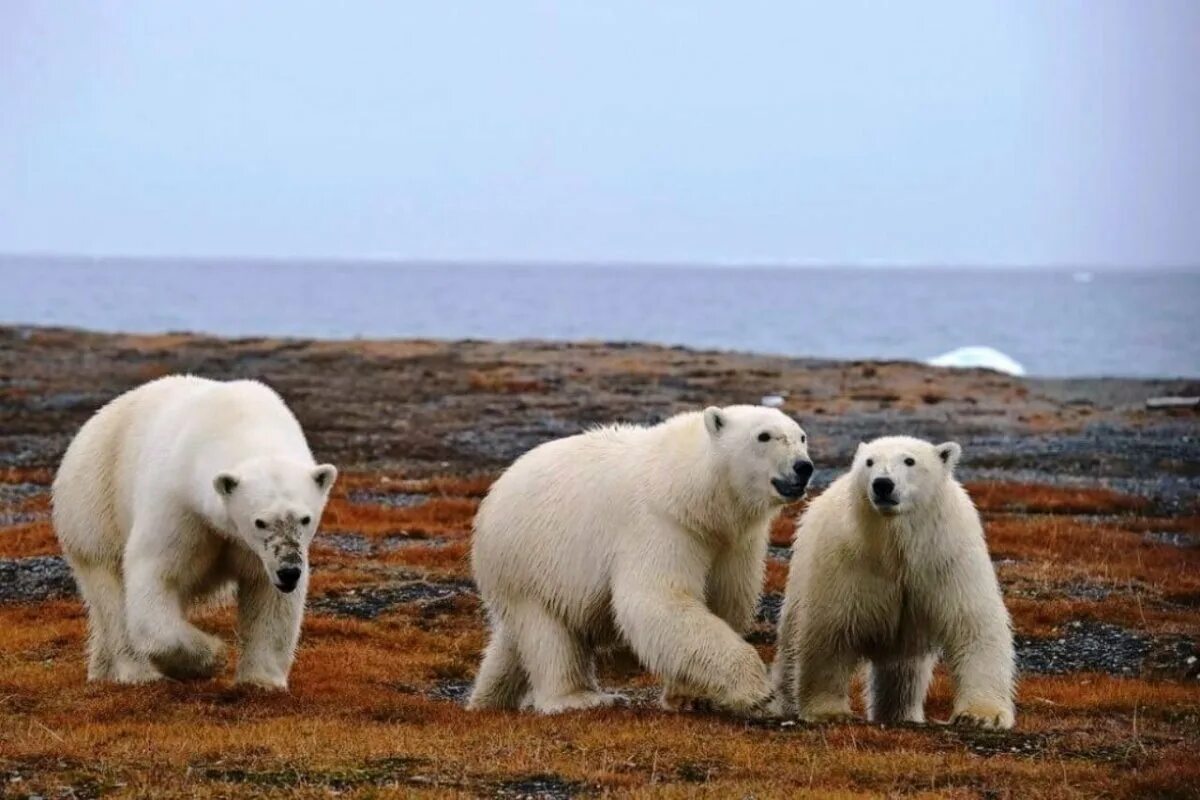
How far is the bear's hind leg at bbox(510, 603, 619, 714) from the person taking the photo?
11.2m

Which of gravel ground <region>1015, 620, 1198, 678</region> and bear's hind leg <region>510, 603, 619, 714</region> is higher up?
bear's hind leg <region>510, 603, 619, 714</region>

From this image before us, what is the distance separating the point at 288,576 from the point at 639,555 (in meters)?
2.28

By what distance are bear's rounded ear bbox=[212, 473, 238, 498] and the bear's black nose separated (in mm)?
617

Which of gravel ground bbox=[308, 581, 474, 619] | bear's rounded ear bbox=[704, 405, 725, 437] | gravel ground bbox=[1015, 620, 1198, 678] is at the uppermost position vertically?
bear's rounded ear bbox=[704, 405, 725, 437]

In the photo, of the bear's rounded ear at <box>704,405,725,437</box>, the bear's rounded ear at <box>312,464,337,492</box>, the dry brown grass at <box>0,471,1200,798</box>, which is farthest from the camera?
the bear's rounded ear at <box>704,405,725,437</box>

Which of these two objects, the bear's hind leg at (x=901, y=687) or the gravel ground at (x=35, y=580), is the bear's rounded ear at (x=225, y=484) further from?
the gravel ground at (x=35, y=580)

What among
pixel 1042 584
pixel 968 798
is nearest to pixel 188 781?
pixel 968 798

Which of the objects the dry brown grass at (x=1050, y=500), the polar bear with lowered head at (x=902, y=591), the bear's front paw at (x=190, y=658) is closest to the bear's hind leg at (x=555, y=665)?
the polar bear with lowered head at (x=902, y=591)

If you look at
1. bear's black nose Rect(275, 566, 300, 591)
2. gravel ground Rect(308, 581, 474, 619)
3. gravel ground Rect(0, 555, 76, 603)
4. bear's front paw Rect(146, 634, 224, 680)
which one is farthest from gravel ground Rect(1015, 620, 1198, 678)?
gravel ground Rect(0, 555, 76, 603)

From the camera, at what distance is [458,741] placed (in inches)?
388

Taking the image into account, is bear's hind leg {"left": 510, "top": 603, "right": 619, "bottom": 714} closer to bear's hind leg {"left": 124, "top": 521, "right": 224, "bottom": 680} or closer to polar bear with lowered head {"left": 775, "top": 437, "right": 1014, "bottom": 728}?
polar bear with lowered head {"left": 775, "top": 437, "right": 1014, "bottom": 728}

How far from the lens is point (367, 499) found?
26234 mm

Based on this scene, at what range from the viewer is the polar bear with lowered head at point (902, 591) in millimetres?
10922

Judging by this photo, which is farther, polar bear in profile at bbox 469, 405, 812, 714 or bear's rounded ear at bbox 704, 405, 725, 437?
bear's rounded ear at bbox 704, 405, 725, 437
